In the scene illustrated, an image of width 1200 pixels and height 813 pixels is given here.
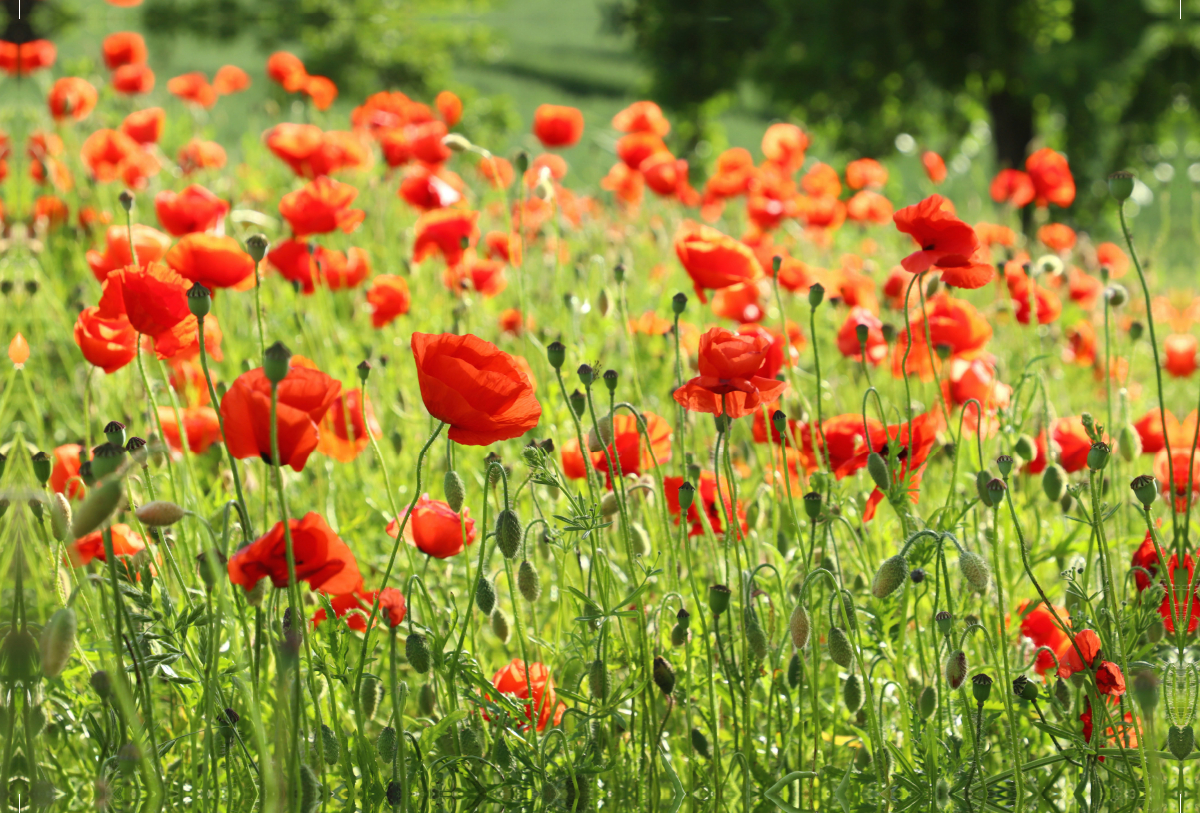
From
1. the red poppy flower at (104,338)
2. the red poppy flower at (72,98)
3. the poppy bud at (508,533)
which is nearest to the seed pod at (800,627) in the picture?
the poppy bud at (508,533)

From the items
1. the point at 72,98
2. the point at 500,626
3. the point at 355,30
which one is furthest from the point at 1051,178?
the point at 355,30

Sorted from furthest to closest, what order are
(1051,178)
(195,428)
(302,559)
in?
(1051,178) < (195,428) < (302,559)

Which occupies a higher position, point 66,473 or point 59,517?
point 59,517

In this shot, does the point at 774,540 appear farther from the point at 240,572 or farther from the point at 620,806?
the point at 240,572

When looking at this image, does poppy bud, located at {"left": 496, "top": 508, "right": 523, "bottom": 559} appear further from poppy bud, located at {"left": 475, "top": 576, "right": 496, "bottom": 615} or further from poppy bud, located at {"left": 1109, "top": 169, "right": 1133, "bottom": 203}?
poppy bud, located at {"left": 1109, "top": 169, "right": 1133, "bottom": 203}

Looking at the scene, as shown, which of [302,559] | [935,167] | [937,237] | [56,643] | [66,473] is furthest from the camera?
[935,167]

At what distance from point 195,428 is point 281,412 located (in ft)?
3.86

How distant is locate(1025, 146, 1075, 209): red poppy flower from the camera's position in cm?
358

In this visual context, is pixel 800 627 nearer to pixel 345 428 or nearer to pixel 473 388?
pixel 473 388

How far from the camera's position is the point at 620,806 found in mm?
1665

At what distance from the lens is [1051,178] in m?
3.62

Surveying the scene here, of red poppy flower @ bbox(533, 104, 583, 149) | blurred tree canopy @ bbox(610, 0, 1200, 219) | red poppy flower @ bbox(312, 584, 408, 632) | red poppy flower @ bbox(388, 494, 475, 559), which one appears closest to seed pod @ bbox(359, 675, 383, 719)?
red poppy flower @ bbox(312, 584, 408, 632)

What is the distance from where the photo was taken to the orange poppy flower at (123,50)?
529 cm

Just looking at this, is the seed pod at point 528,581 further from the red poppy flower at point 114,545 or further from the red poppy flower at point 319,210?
the red poppy flower at point 319,210
